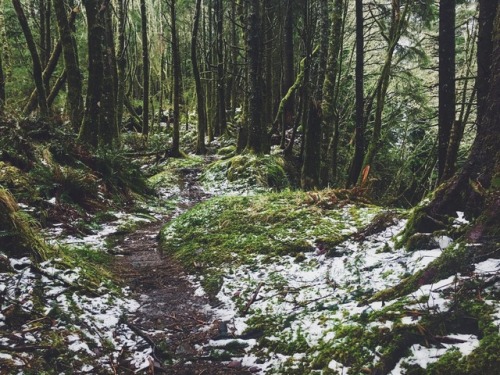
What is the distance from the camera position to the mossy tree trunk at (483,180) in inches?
119

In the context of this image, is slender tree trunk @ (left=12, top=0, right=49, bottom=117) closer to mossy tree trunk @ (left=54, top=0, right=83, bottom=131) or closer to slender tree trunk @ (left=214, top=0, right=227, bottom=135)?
mossy tree trunk @ (left=54, top=0, right=83, bottom=131)

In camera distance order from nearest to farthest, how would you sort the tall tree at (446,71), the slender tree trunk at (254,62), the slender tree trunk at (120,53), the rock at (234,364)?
the rock at (234,364) → the tall tree at (446,71) → the slender tree trunk at (254,62) → the slender tree trunk at (120,53)

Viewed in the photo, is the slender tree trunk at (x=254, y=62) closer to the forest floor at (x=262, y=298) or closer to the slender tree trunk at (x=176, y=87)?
the slender tree trunk at (x=176, y=87)

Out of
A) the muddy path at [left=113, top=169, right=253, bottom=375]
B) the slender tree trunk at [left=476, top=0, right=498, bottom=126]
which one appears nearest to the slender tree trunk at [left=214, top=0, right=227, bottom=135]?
the slender tree trunk at [left=476, top=0, right=498, bottom=126]

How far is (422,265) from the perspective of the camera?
3.44 m

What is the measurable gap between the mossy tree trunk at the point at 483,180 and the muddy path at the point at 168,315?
2210 millimetres

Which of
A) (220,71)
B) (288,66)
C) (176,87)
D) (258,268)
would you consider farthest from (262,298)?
(220,71)

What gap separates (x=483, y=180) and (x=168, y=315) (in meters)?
3.32

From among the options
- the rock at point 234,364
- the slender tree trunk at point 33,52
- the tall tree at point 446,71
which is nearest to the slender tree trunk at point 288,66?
the slender tree trunk at point 33,52

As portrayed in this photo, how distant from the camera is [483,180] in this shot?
3.30 metres

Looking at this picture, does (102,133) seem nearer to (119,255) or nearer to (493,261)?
(119,255)

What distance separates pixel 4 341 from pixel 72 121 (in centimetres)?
1058

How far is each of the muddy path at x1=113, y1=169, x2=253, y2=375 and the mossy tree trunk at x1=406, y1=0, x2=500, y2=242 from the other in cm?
221

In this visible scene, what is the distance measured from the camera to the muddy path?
10.8 ft
